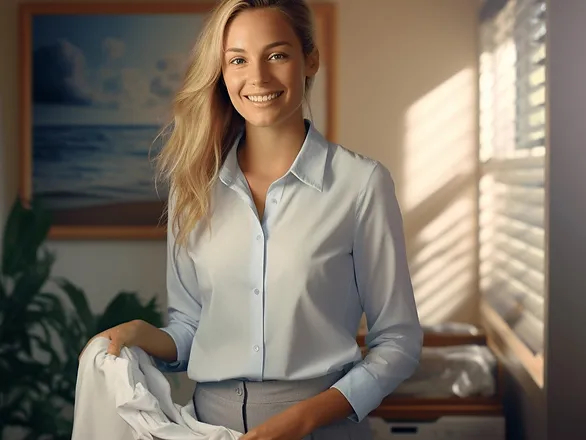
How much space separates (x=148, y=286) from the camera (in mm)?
3930

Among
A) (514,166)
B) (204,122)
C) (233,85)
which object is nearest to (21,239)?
(514,166)

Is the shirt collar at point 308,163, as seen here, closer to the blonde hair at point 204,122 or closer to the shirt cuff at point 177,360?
the blonde hair at point 204,122

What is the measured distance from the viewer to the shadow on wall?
3822 mm

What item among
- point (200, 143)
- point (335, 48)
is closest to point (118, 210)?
point (335, 48)

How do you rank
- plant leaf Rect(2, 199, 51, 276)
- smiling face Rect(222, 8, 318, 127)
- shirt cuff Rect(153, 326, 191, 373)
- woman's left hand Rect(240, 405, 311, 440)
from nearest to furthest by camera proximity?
1. woman's left hand Rect(240, 405, 311, 440)
2. smiling face Rect(222, 8, 318, 127)
3. shirt cuff Rect(153, 326, 191, 373)
4. plant leaf Rect(2, 199, 51, 276)

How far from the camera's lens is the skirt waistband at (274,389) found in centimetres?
A: 148

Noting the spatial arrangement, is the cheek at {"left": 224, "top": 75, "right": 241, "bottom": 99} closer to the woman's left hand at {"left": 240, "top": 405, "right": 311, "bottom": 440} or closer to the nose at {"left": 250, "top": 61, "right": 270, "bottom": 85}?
the nose at {"left": 250, "top": 61, "right": 270, "bottom": 85}

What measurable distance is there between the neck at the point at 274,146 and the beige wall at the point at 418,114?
7.46 feet

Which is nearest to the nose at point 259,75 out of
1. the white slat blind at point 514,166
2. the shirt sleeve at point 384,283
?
the shirt sleeve at point 384,283

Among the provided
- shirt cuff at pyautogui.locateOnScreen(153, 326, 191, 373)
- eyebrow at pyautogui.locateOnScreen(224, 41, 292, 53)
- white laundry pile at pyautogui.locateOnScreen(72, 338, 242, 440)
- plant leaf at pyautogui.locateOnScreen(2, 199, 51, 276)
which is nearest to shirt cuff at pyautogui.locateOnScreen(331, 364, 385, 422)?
white laundry pile at pyautogui.locateOnScreen(72, 338, 242, 440)

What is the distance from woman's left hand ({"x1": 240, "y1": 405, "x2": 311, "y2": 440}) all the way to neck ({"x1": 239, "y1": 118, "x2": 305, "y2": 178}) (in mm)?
393

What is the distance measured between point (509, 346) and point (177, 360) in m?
1.78

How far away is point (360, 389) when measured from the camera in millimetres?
1464

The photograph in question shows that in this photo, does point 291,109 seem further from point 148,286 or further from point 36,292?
point 148,286
